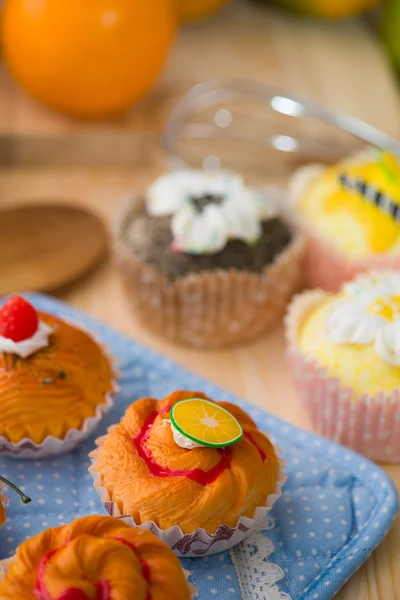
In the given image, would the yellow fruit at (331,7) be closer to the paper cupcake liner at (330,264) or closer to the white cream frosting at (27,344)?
the paper cupcake liner at (330,264)

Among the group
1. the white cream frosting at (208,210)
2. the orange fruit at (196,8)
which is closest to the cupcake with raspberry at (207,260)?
the white cream frosting at (208,210)

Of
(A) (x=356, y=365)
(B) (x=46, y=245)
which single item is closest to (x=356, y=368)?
(A) (x=356, y=365)

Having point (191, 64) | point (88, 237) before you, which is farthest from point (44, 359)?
point (191, 64)

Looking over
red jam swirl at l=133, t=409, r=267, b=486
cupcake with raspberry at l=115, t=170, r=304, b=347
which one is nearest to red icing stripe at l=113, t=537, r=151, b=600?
red jam swirl at l=133, t=409, r=267, b=486

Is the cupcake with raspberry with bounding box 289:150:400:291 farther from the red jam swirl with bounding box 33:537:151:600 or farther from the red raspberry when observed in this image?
the red jam swirl with bounding box 33:537:151:600

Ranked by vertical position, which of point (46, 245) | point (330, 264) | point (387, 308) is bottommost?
point (46, 245)

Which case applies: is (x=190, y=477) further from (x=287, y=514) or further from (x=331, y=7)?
(x=331, y=7)
